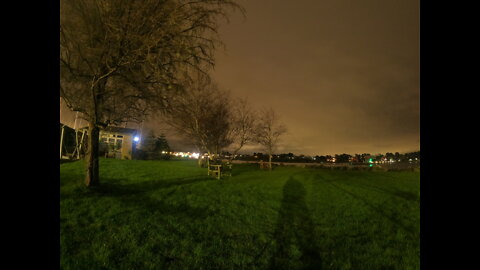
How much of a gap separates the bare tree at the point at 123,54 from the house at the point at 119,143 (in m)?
26.5

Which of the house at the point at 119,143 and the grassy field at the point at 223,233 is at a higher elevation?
the house at the point at 119,143

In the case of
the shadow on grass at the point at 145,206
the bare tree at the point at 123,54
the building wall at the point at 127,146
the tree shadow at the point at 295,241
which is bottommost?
the tree shadow at the point at 295,241

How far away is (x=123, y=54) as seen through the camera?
23.3 ft

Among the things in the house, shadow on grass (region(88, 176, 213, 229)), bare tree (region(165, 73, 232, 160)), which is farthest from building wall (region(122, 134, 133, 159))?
shadow on grass (region(88, 176, 213, 229))

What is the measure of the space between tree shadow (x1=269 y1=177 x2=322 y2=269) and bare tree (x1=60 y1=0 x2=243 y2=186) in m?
5.48

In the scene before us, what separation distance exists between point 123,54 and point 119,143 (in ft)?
104

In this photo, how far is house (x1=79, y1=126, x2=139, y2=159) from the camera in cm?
3294

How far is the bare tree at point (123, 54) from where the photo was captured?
6164 millimetres

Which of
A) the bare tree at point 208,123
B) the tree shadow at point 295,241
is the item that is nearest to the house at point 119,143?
the bare tree at point 208,123

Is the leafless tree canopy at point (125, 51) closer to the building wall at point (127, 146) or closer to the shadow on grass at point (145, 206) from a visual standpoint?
the shadow on grass at point (145, 206)

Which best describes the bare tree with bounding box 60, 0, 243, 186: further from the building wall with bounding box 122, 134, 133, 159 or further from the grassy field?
the building wall with bounding box 122, 134, 133, 159

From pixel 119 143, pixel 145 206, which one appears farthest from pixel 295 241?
pixel 119 143
